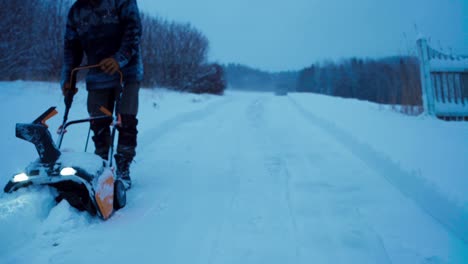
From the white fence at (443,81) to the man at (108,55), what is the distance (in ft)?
19.1

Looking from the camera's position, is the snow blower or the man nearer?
the snow blower

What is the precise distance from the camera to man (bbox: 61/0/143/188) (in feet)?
8.61

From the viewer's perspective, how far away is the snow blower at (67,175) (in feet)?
6.00

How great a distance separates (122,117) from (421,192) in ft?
8.36

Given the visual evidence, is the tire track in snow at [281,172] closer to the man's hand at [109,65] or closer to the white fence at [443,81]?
Result: the man's hand at [109,65]

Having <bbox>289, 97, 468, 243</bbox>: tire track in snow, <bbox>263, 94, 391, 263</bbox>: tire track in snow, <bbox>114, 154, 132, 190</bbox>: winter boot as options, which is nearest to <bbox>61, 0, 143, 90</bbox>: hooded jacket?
<bbox>114, 154, 132, 190</bbox>: winter boot

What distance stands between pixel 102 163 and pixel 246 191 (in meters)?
1.21

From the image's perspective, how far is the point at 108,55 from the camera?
2.71 meters

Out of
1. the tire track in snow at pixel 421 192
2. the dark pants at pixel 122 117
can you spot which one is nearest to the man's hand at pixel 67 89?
the dark pants at pixel 122 117

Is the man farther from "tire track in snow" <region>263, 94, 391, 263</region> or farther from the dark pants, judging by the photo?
"tire track in snow" <region>263, 94, 391, 263</region>

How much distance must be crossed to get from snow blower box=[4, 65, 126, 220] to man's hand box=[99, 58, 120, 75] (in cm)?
54

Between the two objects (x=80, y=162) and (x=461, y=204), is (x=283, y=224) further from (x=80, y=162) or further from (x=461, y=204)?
(x=80, y=162)

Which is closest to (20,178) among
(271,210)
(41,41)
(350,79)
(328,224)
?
(271,210)

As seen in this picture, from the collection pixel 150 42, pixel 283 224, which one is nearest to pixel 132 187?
pixel 283 224
